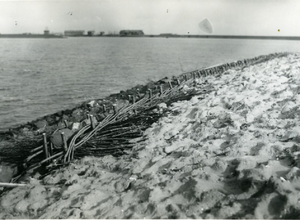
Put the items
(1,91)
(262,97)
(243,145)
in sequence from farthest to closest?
(1,91) → (262,97) → (243,145)

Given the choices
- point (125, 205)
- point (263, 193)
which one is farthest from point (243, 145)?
point (125, 205)

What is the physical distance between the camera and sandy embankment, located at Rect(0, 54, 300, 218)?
3354mm

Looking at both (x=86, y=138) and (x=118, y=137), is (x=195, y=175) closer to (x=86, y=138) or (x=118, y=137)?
(x=118, y=137)

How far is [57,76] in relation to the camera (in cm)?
2522

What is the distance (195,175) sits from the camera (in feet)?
13.4

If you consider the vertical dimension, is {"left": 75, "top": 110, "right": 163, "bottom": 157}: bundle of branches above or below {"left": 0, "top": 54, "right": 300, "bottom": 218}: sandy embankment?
above

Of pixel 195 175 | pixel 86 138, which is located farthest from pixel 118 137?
pixel 195 175

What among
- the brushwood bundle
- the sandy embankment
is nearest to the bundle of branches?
the brushwood bundle

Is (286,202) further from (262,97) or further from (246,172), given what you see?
(262,97)

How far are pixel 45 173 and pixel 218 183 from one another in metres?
4.21

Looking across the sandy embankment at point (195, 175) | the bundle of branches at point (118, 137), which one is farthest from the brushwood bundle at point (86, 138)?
the sandy embankment at point (195, 175)

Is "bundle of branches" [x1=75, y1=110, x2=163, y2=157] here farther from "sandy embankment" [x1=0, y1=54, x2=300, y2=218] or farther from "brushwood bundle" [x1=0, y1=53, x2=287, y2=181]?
"sandy embankment" [x1=0, y1=54, x2=300, y2=218]

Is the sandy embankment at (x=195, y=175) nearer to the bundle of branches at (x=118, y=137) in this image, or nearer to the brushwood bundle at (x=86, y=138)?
the bundle of branches at (x=118, y=137)

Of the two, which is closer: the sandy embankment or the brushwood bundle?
the sandy embankment
